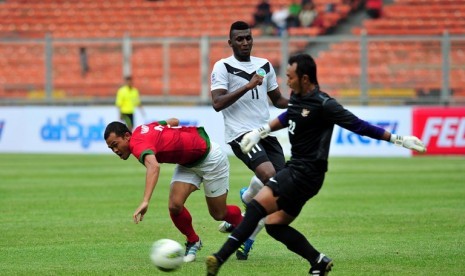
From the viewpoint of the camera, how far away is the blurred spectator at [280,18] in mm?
33209

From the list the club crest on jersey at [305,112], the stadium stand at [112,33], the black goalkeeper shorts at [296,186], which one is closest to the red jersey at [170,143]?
the black goalkeeper shorts at [296,186]

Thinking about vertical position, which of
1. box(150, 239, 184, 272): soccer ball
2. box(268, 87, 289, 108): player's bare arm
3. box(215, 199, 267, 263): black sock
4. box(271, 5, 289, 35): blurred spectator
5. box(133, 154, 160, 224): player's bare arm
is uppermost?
box(268, 87, 289, 108): player's bare arm

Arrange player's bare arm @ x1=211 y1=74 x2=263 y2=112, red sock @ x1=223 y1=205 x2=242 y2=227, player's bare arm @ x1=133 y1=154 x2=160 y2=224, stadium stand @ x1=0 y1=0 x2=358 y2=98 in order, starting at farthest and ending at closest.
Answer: stadium stand @ x1=0 y1=0 x2=358 y2=98 → red sock @ x1=223 y1=205 x2=242 y2=227 → player's bare arm @ x1=211 y1=74 x2=263 y2=112 → player's bare arm @ x1=133 y1=154 x2=160 y2=224

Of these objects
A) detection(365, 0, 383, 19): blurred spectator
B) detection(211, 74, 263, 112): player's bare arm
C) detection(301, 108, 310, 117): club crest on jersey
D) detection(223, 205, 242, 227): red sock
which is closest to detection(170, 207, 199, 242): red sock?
detection(223, 205, 242, 227): red sock

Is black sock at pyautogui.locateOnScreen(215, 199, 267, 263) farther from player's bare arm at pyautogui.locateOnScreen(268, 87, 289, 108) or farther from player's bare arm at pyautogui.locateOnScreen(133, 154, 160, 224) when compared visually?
player's bare arm at pyautogui.locateOnScreen(268, 87, 289, 108)

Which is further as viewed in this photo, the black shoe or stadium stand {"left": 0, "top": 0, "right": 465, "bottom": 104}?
stadium stand {"left": 0, "top": 0, "right": 465, "bottom": 104}

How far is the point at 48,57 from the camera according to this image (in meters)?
30.2

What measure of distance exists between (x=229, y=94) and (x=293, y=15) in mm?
23638

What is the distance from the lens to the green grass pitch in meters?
9.50

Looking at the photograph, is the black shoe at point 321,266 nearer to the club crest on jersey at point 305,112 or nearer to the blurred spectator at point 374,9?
the club crest on jersey at point 305,112

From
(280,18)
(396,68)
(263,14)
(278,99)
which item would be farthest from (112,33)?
Answer: (278,99)

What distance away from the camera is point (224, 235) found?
12031mm

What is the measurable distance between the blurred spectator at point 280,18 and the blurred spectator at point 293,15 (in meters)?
0.16

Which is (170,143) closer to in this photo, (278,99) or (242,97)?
(242,97)
